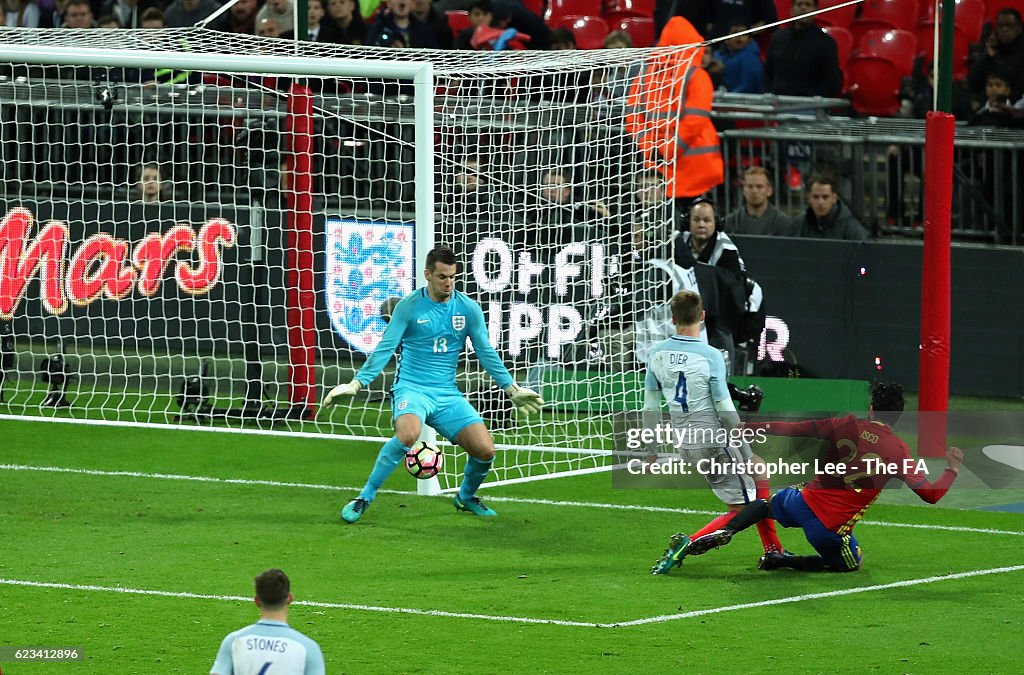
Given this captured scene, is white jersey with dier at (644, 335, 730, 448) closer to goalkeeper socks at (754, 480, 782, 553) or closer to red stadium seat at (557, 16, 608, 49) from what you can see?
goalkeeper socks at (754, 480, 782, 553)

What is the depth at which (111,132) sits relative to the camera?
15.9m

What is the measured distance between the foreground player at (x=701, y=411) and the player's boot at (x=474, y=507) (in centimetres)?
190

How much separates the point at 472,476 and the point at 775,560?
2.34 m

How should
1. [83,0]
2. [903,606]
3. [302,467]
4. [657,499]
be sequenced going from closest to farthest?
[903,606] < [657,499] < [302,467] < [83,0]

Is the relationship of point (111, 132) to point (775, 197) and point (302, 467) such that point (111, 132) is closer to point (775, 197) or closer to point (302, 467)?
point (302, 467)

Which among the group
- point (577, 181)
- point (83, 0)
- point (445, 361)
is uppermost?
point (83, 0)

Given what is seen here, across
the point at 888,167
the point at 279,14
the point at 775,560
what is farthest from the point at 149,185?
the point at 775,560

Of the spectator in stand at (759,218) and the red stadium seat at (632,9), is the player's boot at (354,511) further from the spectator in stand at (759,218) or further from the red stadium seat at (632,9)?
the red stadium seat at (632,9)

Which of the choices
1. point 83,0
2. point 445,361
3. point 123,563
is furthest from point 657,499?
point 83,0

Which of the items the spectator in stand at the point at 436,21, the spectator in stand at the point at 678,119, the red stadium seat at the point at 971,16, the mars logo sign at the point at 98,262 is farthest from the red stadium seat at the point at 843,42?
the mars logo sign at the point at 98,262

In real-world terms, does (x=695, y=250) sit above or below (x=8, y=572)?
above

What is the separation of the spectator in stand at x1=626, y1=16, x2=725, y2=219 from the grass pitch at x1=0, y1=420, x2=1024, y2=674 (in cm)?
274

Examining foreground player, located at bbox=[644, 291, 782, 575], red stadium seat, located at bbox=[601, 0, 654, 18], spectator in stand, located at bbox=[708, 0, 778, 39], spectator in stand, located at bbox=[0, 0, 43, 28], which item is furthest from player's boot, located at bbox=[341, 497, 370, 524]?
spectator in stand, located at bbox=[0, 0, 43, 28]

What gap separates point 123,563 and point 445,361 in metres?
2.53
